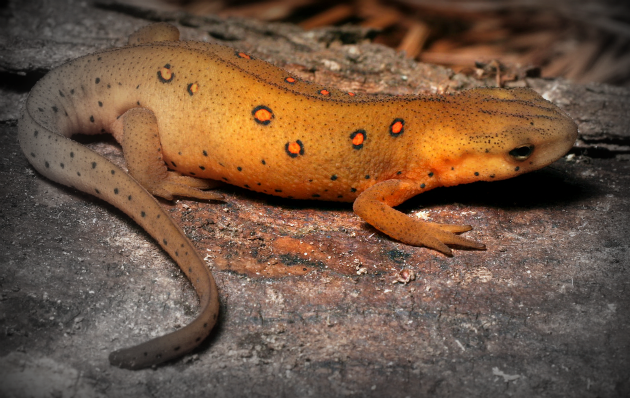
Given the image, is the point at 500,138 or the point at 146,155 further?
the point at 146,155

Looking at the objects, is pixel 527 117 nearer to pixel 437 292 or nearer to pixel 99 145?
pixel 437 292

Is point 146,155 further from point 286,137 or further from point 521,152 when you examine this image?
point 521,152

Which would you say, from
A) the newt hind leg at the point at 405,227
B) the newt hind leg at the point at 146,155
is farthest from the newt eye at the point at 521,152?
the newt hind leg at the point at 146,155

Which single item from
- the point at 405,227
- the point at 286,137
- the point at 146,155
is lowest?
the point at 405,227

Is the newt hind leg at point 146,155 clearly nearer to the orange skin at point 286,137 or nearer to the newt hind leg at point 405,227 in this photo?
the orange skin at point 286,137

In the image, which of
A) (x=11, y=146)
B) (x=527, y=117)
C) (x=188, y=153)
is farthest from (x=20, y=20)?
(x=527, y=117)

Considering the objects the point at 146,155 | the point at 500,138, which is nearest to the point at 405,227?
the point at 500,138

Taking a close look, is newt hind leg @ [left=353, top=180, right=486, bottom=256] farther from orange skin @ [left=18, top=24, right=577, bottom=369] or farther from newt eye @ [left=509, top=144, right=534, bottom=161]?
newt eye @ [left=509, top=144, right=534, bottom=161]
